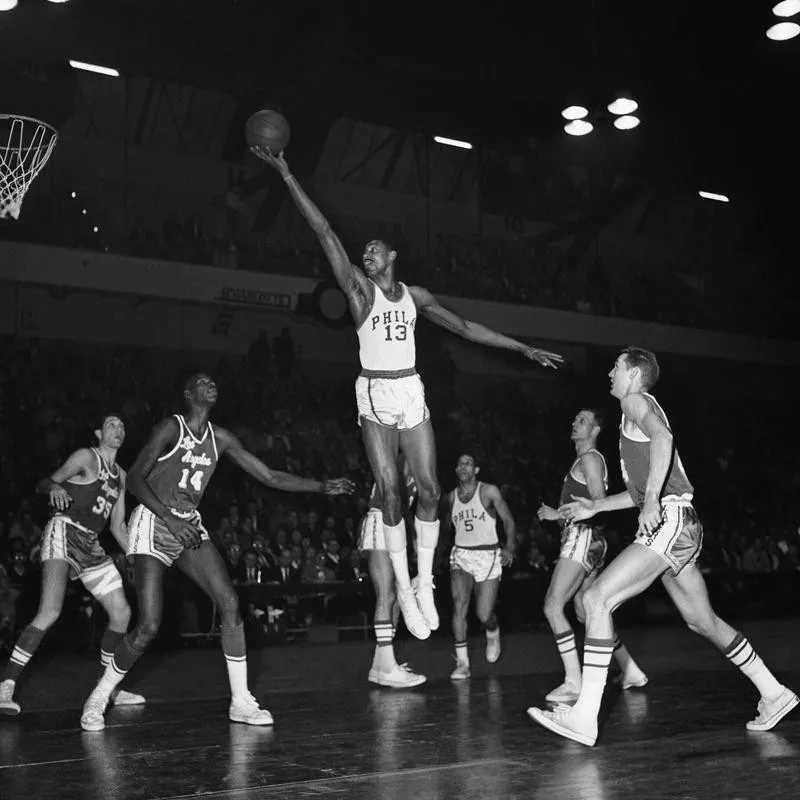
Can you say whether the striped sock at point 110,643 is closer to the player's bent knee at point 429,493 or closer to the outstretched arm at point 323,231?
the player's bent knee at point 429,493

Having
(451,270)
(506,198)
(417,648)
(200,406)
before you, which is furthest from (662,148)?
(200,406)

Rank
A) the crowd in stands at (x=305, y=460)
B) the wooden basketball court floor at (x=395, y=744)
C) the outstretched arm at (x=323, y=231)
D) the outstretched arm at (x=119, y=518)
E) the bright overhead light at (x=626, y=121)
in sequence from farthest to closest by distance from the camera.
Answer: the bright overhead light at (x=626, y=121)
the crowd in stands at (x=305, y=460)
the outstretched arm at (x=119, y=518)
the outstretched arm at (x=323, y=231)
the wooden basketball court floor at (x=395, y=744)

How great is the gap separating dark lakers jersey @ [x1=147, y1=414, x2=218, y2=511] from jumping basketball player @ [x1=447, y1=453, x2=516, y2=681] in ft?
12.5

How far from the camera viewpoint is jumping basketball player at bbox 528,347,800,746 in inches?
221

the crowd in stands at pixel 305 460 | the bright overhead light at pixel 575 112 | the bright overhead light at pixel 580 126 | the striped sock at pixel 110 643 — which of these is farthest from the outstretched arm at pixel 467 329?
the bright overhead light at pixel 580 126

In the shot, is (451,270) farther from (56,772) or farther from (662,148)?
(56,772)

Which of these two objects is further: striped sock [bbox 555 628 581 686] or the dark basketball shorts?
striped sock [bbox 555 628 581 686]

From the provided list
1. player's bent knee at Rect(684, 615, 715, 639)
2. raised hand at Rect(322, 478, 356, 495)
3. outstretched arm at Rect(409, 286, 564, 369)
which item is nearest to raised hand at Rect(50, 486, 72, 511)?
raised hand at Rect(322, 478, 356, 495)

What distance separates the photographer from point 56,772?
505 cm

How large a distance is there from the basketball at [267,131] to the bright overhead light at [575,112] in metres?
8.25

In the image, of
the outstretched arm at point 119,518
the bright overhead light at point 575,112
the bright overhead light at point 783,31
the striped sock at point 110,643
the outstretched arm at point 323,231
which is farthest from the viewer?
the bright overhead light at point 575,112

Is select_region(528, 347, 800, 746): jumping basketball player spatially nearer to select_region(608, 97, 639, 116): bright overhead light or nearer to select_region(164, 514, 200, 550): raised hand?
select_region(164, 514, 200, 550): raised hand

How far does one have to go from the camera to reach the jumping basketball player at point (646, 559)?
562 cm

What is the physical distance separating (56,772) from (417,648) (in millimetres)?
7639
